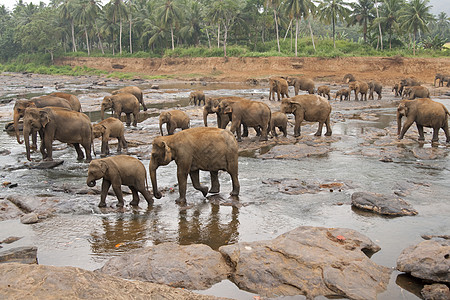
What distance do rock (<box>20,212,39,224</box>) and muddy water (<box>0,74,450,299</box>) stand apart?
0.19 metres

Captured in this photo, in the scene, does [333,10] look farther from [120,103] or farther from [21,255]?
[21,255]

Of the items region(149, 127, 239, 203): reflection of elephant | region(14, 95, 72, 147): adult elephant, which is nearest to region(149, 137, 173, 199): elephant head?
region(149, 127, 239, 203): reflection of elephant

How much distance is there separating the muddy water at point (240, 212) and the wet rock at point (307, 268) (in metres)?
0.26

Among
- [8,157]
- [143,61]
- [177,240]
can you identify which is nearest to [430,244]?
[177,240]

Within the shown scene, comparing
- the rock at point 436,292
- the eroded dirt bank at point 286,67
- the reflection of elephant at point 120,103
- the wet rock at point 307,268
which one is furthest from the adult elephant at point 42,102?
the eroded dirt bank at point 286,67

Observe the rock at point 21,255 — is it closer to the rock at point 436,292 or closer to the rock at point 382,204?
the rock at point 436,292

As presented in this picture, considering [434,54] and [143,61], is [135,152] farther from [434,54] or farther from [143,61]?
[143,61]

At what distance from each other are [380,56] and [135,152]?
46.9 meters

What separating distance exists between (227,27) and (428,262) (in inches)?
2688

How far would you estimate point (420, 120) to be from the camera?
53.8 ft

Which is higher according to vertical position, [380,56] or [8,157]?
[380,56]

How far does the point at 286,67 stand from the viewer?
2311 inches

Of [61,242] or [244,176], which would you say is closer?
[61,242]

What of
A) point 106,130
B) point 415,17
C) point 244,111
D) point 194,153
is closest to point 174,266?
point 194,153
